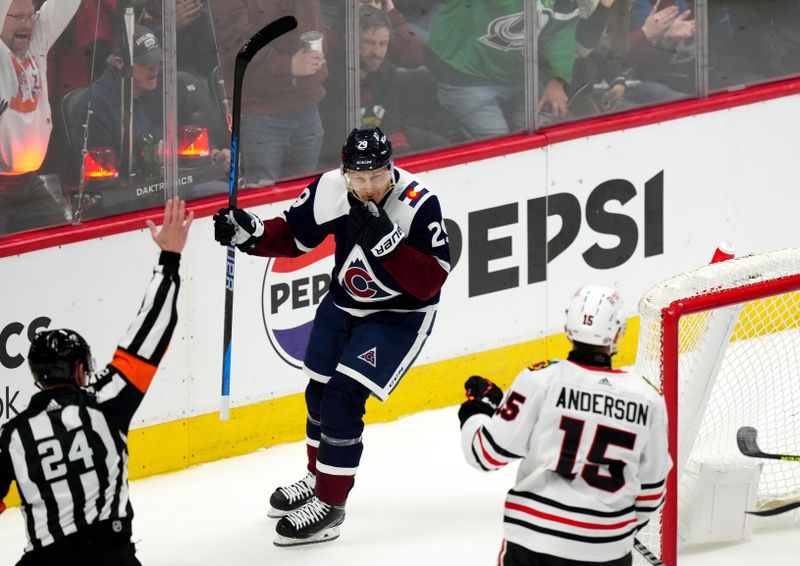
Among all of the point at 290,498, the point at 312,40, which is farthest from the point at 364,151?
the point at 312,40

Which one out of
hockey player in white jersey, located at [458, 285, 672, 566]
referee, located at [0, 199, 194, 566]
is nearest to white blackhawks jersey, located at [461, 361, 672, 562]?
hockey player in white jersey, located at [458, 285, 672, 566]

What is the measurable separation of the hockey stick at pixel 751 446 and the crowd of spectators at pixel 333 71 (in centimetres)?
194

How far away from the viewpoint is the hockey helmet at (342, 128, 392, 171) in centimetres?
453

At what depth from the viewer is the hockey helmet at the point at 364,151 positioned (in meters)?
4.53

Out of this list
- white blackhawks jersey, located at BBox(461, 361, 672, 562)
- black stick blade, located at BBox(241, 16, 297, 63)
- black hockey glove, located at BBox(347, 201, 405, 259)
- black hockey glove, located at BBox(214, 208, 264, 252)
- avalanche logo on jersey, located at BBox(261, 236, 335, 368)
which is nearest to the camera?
white blackhawks jersey, located at BBox(461, 361, 672, 562)

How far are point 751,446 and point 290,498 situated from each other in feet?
4.68

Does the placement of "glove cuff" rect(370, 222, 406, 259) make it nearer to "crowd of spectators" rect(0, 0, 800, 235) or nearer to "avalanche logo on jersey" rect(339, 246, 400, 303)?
"avalanche logo on jersey" rect(339, 246, 400, 303)

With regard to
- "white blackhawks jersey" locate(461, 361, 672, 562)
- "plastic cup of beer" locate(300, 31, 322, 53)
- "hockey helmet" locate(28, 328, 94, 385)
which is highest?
"plastic cup of beer" locate(300, 31, 322, 53)

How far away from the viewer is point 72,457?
3.29 m

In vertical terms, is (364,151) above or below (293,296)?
above

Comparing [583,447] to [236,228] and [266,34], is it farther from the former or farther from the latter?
[266,34]

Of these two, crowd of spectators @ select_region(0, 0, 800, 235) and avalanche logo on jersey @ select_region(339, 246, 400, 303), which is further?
crowd of spectators @ select_region(0, 0, 800, 235)

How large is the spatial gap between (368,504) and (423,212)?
3.68 feet

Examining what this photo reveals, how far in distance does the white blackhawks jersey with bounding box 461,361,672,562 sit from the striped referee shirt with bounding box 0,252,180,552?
778 mm
